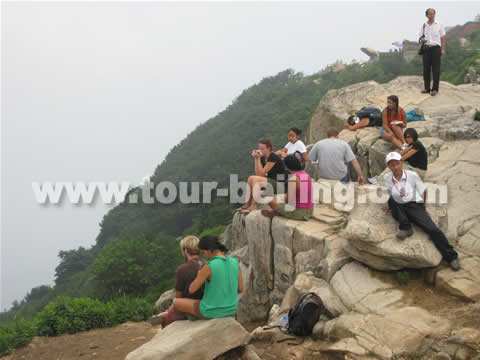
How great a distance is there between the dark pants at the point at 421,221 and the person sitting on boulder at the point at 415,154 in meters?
1.68

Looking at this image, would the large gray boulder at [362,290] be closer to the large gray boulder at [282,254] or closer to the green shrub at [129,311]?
the large gray boulder at [282,254]

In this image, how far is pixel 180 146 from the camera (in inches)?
3036

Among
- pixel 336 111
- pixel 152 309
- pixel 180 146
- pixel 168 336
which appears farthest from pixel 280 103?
pixel 168 336

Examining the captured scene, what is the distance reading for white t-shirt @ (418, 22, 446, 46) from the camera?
9.66 metres

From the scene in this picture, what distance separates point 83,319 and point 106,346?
4.61ft

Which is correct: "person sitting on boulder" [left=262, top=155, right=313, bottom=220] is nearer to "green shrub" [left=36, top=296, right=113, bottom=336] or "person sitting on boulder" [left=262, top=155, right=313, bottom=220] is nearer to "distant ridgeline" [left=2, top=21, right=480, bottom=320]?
"green shrub" [left=36, top=296, right=113, bottom=336]

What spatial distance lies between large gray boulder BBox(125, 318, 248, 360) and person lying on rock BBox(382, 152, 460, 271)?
2388 millimetres

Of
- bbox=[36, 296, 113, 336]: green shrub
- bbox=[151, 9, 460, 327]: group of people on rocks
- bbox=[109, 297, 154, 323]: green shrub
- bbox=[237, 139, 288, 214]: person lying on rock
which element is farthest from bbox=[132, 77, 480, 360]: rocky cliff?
bbox=[36, 296, 113, 336]: green shrub

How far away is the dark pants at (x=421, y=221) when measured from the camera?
197 inches

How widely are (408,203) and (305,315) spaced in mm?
1944

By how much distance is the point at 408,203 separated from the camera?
206 inches

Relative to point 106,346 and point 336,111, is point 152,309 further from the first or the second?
point 336,111

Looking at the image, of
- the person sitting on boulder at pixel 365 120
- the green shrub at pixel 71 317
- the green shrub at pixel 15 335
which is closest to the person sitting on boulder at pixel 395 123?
the person sitting on boulder at pixel 365 120

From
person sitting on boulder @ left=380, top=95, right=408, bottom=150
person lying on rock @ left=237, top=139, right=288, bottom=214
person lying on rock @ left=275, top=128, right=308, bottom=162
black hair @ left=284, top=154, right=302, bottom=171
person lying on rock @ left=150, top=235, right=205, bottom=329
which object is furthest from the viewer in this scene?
person sitting on boulder @ left=380, top=95, right=408, bottom=150
